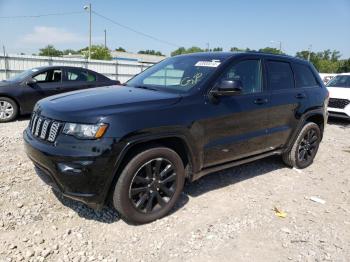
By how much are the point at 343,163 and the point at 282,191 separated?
2238mm

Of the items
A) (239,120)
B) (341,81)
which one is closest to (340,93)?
(341,81)

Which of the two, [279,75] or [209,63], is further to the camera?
[279,75]

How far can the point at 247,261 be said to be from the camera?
306cm

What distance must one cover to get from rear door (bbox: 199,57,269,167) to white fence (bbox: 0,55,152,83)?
13994 mm

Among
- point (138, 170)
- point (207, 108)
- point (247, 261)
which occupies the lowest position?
point (247, 261)

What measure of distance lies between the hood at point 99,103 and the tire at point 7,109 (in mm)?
5423

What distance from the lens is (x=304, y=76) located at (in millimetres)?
5512

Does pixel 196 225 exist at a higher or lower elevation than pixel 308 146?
lower

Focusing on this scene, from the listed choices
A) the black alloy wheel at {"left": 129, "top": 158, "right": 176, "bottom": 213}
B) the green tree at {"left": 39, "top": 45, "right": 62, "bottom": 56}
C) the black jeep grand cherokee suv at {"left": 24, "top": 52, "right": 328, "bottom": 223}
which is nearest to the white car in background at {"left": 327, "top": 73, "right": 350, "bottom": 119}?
the black jeep grand cherokee suv at {"left": 24, "top": 52, "right": 328, "bottom": 223}

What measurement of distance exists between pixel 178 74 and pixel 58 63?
15741 mm

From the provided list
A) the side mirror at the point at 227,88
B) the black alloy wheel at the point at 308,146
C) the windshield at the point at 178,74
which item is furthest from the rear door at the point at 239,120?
the black alloy wheel at the point at 308,146

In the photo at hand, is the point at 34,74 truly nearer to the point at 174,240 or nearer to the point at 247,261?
the point at 174,240

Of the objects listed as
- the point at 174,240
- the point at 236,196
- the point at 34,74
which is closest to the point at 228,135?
the point at 236,196

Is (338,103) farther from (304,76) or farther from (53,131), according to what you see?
(53,131)
